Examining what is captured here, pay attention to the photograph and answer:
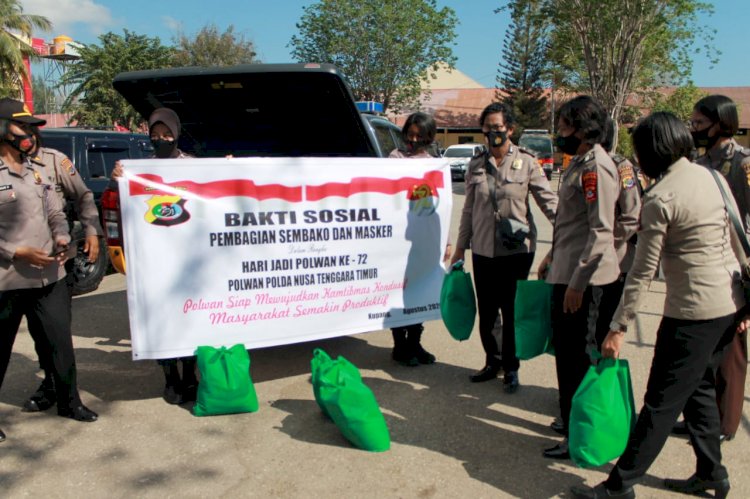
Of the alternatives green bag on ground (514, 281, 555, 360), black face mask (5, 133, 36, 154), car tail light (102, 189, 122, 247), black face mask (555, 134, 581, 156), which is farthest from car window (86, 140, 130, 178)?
black face mask (555, 134, 581, 156)

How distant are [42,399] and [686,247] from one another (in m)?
3.89

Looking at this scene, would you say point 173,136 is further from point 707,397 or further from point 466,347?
point 707,397

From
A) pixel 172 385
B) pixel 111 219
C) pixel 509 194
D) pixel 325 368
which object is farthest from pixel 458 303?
pixel 111 219

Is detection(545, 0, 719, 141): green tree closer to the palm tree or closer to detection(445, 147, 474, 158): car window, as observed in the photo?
detection(445, 147, 474, 158): car window

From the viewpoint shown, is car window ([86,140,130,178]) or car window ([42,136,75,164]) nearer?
car window ([42,136,75,164])

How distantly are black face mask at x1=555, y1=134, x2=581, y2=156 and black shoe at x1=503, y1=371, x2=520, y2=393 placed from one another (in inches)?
64.6

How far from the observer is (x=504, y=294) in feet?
14.0

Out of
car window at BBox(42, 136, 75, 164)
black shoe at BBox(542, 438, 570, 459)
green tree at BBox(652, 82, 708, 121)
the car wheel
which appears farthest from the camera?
green tree at BBox(652, 82, 708, 121)

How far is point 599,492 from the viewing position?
289 centimetres

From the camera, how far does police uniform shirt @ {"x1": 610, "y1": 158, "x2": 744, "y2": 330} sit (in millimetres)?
2625

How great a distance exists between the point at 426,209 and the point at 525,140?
2546 centimetres

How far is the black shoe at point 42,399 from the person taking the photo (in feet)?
13.1

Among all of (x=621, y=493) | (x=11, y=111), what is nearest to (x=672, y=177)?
Answer: (x=621, y=493)

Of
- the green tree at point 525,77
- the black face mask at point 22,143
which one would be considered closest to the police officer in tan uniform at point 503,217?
the black face mask at point 22,143
